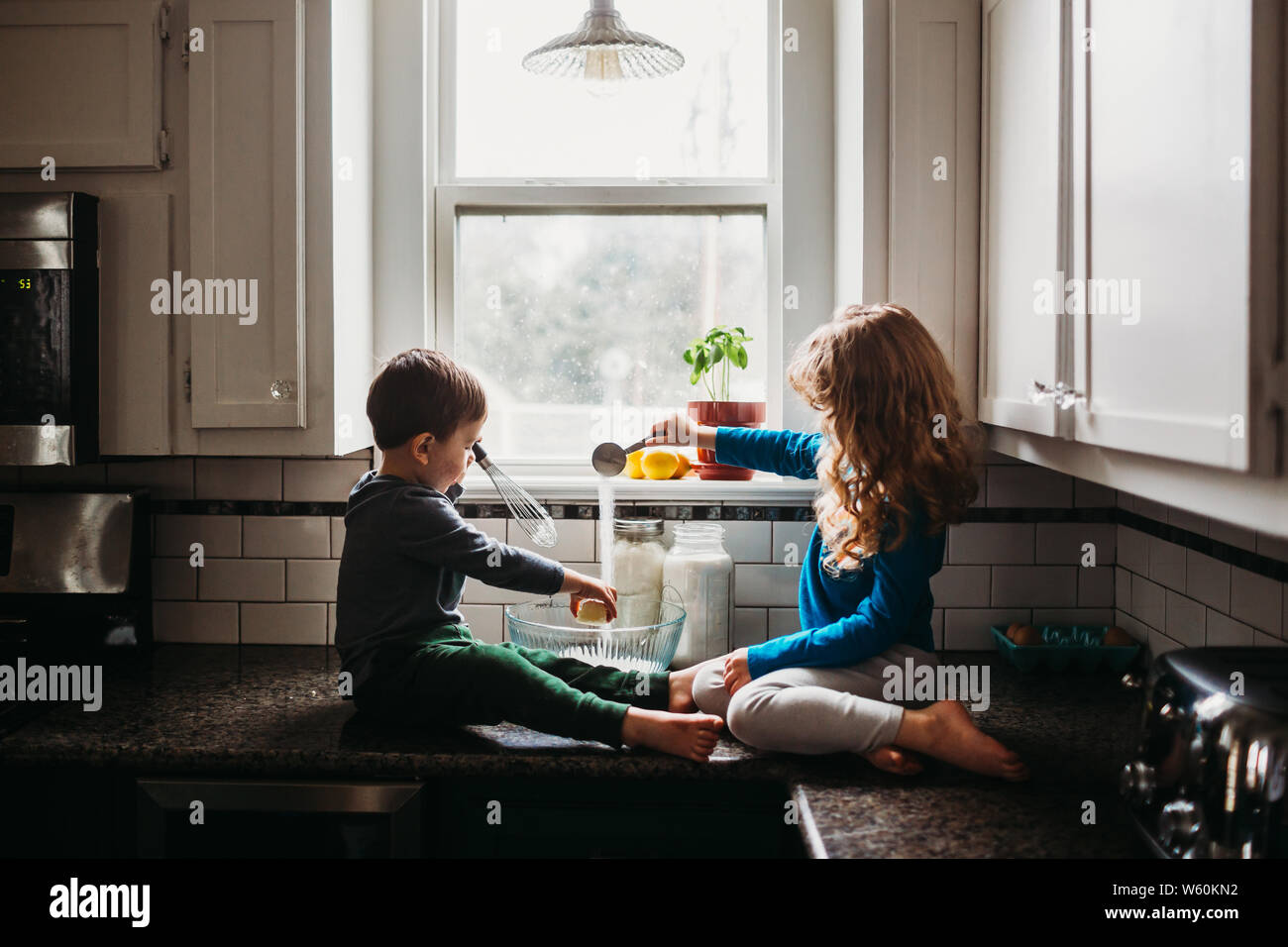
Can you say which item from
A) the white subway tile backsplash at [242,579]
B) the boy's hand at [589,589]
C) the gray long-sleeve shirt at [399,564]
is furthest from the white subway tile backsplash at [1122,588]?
the white subway tile backsplash at [242,579]

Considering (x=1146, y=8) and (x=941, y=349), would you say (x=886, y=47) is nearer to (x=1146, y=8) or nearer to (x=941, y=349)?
(x=941, y=349)

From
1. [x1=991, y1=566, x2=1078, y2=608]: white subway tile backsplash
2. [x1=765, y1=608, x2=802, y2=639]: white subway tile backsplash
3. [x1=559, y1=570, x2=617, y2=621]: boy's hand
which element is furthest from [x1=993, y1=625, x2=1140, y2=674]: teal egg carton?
[x1=559, y1=570, x2=617, y2=621]: boy's hand

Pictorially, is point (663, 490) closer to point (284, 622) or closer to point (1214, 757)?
point (284, 622)

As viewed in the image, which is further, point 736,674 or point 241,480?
point 241,480

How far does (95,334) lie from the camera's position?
1637 mm

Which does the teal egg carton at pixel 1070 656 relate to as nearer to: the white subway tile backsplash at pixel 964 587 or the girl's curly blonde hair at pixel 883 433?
the white subway tile backsplash at pixel 964 587

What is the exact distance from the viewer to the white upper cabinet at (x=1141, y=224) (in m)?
0.87

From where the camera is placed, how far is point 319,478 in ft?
6.23

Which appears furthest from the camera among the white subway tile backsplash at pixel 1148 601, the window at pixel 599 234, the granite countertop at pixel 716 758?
the window at pixel 599 234

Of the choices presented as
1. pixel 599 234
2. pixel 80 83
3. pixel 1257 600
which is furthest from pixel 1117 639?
pixel 80 83

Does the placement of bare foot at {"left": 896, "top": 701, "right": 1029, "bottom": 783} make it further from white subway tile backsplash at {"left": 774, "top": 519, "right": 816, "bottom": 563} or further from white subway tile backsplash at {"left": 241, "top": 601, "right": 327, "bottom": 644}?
white subway tile backsplash at {"left": 241, "top": 601, "right": 327, "bottom": 644}

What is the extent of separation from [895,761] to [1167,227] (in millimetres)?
702

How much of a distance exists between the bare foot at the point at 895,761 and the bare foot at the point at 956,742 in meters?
0.02
